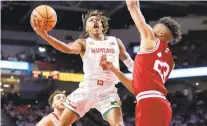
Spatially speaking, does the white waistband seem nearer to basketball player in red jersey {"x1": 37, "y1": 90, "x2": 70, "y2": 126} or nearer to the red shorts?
the red shorts

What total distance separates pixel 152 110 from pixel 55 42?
63.7 inches

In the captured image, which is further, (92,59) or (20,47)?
(20,47)

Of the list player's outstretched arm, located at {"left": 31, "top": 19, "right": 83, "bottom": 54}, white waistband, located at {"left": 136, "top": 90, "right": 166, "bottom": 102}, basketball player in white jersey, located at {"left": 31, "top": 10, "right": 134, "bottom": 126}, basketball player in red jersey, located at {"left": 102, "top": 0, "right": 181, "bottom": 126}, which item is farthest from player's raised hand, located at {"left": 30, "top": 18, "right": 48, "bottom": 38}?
white waistband, located at {"left": 136, "top": 90, "right": 166, "bottom": 102}

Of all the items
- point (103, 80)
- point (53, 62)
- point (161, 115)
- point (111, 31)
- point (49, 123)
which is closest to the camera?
point (161, 115)

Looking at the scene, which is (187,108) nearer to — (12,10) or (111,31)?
(111,31)

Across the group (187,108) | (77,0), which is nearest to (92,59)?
(187,108)

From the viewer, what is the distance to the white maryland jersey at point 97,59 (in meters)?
5.38

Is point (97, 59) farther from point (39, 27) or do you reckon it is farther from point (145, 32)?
point (145, 32)

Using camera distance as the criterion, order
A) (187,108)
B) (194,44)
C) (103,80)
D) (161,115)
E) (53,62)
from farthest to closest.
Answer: (53,62) < (194,44) < (187,108) < (103,80) < (161,115)

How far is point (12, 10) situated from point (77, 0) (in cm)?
473

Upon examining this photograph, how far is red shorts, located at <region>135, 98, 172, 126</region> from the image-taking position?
12.8 feet

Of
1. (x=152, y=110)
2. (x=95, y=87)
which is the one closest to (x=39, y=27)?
(x=95, y=87)

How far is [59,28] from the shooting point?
95.6ft

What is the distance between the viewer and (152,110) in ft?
12.8
